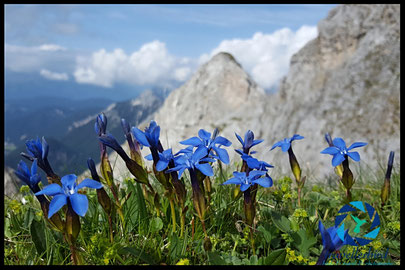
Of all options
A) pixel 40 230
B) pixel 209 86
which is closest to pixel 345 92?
pixel 40 230

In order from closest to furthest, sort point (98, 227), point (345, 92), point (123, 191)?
point (98, 227) < point (123, 191) < point (345, 92)

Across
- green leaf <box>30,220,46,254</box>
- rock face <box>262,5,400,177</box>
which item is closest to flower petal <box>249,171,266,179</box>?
green leaf <box>30,220,46,254</box>

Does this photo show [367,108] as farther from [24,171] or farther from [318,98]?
[24,171]

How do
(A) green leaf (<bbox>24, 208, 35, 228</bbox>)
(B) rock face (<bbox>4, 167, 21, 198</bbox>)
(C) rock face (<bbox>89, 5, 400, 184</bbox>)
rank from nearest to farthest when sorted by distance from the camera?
1. (A) green leaf (<bbox>24, 208, 35, 228</bbox>)
2. (B) rock face (<bbox>4, 167, 21, 198</bbox>)
3. (C) rock face (<bbox>89, 5, 400, 184</bbox>)

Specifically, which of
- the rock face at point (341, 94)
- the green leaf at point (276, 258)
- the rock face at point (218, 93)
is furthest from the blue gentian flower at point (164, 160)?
the rock face at point (218, 93)

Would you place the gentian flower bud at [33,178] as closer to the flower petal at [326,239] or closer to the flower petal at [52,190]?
the flower petal at [52,190]

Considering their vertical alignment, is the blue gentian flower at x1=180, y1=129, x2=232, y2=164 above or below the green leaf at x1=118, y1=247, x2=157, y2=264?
above

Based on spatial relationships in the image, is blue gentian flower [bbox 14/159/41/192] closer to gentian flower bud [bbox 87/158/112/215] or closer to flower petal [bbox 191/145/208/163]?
gentian flower bud [bbox 87/158/112/215]
